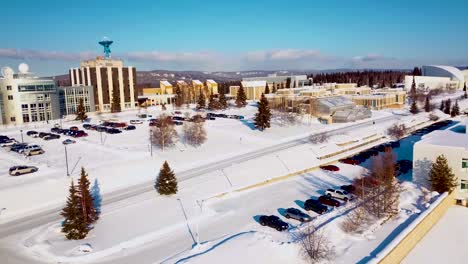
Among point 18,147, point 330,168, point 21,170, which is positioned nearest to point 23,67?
point 18,147

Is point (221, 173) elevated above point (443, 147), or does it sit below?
below

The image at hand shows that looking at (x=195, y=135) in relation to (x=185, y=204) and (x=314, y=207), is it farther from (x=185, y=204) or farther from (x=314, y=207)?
(x=314, y=207)

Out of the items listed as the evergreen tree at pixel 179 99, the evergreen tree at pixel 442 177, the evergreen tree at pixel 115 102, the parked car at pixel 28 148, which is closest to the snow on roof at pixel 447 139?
the evergreen tree at pixel 442 177

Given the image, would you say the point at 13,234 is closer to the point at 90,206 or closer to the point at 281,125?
the point at 90,206

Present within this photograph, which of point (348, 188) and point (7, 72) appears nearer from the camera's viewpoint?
point (348, 188)

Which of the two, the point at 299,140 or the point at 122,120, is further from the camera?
the point at 122,120

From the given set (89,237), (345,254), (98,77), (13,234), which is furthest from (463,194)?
(98,77)
